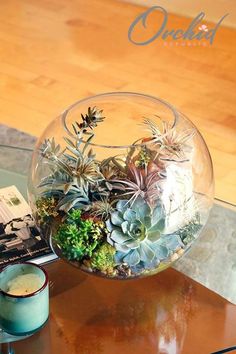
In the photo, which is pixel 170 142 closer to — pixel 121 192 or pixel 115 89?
pixel 121 192

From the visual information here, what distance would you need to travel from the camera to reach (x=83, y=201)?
96cm

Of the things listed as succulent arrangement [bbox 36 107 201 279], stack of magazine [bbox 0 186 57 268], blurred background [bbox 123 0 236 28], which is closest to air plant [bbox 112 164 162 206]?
succulent arrangement [bbox 36 107 201 279]

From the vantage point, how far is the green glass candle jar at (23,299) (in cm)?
92

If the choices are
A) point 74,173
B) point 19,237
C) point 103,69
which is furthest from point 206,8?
point 74,173

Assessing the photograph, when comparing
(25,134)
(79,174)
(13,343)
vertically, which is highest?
(79,174)

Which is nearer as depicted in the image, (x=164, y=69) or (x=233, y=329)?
(x=233, y=329)

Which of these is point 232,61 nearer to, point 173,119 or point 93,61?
point 93,61

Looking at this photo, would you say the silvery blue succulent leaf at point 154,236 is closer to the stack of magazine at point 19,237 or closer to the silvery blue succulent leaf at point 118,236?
the silvery blue succulent leaf at point 118,236

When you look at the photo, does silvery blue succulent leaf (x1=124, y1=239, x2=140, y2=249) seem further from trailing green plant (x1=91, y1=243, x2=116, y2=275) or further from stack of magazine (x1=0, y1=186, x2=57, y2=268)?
stack of magazine (x1=0, y1=186, x2=57, y2=268)

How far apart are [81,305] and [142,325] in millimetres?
A: 111

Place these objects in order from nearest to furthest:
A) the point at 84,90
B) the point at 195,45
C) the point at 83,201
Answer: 1. the point at 83,201
2. the point at 84,90
3. the point at 195,45

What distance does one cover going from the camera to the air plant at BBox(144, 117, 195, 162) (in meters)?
0.98

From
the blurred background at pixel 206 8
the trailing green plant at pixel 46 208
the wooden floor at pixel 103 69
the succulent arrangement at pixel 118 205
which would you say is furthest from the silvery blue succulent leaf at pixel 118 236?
the blurred background at pixel 206 8

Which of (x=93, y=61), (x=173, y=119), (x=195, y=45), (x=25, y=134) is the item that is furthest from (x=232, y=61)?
(x=173, y=119)
